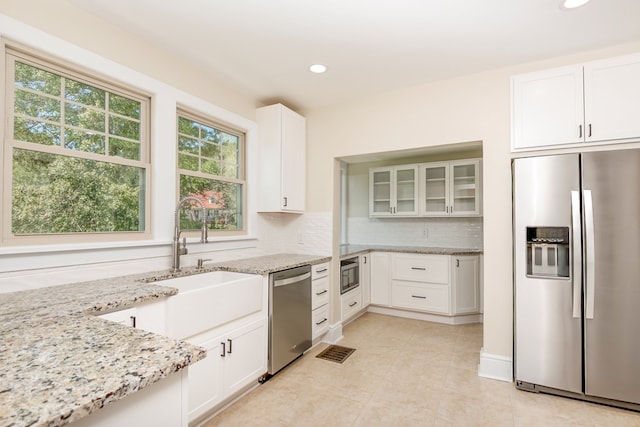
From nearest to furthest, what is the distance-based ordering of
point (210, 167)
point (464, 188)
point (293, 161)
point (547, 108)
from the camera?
point (547, 108) → point (210, 167) → point (293, 161) → point (464, 188)

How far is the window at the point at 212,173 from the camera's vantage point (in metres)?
2.71

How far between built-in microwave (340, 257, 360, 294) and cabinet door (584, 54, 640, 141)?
2.44 metres

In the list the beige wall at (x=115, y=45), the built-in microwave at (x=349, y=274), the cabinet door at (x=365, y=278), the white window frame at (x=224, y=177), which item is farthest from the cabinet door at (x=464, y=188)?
the beige wall at (x=115, y=45)

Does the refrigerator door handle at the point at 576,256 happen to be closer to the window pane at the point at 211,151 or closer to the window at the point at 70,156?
the window pane at the point at 211,151

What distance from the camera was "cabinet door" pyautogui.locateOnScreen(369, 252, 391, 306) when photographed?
4195 mm

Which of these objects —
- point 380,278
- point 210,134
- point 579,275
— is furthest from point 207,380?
point 380,278

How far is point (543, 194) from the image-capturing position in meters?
2.30

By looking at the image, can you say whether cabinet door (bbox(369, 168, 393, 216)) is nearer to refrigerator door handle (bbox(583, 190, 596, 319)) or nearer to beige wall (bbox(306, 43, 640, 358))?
beige wall (bbox(306, 43, 640, 358))

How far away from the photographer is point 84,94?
2.08 metres

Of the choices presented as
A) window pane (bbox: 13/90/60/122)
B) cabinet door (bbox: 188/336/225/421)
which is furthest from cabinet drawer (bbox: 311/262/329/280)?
window pane (bbox: 13/90/60/122)

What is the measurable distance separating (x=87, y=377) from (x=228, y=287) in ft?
4.64

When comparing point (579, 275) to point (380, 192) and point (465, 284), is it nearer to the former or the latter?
point (465, 284)

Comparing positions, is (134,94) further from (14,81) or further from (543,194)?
(543,194)

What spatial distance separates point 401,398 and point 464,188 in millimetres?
2838
